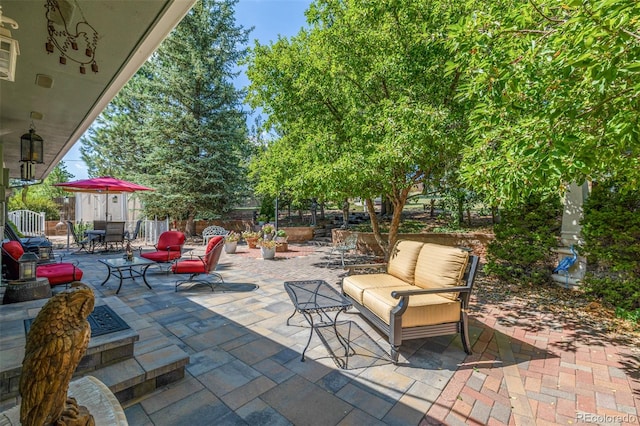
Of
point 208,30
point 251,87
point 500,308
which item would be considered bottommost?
point 500,308

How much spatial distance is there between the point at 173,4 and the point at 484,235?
8205 mm

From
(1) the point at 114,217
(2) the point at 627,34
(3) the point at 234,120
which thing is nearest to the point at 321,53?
(2) the point at 627,34

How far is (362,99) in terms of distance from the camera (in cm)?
623

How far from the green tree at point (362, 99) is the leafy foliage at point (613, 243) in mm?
2393

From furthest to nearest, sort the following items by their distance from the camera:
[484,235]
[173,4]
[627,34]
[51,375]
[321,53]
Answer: [484,235] → [321,53] → [173,4] → [627,34] → [51,375]

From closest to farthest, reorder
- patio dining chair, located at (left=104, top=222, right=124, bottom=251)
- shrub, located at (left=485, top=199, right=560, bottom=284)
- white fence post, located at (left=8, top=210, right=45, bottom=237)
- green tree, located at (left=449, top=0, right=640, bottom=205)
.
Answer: green tree, located at (left=449, top=0, right=640, bottom=205) < shrub, located at (left=485, top=199, right=560, bottom=284) < patio dining chair, located at (left=104, top=222, right=124, bottom=251) < white fence post, located at (left=8, top=210, right=45, bottom=237)

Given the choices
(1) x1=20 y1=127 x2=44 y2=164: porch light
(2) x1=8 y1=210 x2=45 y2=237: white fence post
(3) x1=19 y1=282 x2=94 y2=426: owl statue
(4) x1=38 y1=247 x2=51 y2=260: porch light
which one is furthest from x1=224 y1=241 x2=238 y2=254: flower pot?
(3) x1=19 y1=282 x2=94 y2=426: owl statue

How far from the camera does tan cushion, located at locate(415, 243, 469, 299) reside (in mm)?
3240

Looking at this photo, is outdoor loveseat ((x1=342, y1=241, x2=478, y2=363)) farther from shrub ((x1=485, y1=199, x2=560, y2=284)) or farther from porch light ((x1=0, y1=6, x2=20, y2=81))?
porch light ((x1=0, y1=6, x2=20, y2=81))

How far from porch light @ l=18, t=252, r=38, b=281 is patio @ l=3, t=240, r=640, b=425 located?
1466 millimetres

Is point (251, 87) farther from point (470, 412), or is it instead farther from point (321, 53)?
point (470, 412)

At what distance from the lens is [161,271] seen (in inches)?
265

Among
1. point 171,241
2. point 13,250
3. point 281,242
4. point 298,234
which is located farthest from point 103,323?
point 298,234

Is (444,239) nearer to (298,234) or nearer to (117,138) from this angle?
(298,234)
